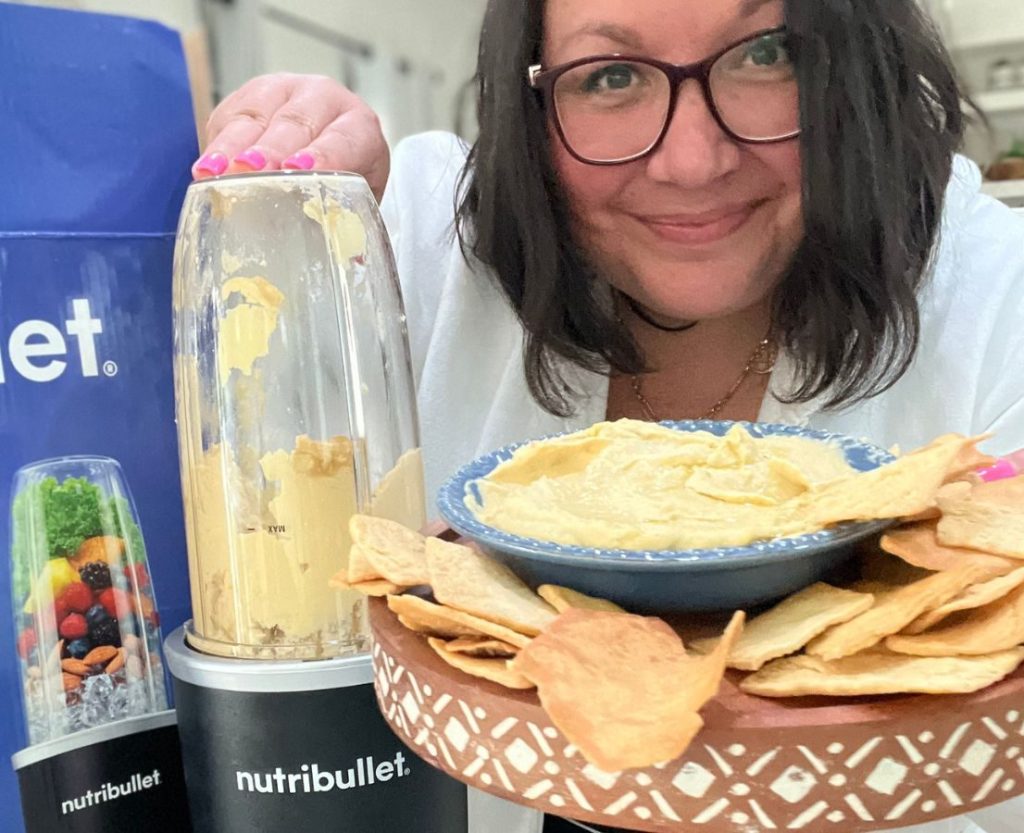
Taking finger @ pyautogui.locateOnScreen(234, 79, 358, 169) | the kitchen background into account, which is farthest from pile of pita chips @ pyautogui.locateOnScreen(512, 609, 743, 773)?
the kitchen background

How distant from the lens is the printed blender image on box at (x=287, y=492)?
1.41 feet

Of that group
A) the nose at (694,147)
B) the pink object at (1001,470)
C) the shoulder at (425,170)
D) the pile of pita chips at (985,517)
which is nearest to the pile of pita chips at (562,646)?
the pile of pita chips at (985,517)

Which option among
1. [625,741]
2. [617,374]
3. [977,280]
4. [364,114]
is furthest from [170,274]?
[977,280]

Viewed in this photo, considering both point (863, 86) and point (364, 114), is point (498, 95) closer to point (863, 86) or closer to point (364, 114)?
point (364, 114)

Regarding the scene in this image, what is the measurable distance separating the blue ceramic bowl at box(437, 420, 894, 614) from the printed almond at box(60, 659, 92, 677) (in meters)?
0.23

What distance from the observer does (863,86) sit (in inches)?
27.5

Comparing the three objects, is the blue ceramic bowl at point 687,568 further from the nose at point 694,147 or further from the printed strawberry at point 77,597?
the nose at point 694,147

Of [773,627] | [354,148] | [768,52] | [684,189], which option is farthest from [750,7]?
[773,627]

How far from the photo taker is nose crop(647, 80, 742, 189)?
2.33 ft

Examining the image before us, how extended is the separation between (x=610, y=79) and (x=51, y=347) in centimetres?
48

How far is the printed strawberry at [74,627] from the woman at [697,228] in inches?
10.8

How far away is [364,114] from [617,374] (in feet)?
1.20

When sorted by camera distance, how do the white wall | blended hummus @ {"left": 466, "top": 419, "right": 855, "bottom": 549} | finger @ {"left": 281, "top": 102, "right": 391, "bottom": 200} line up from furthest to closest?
the white wall < finger @ {"left": 281, "top": 102, "right": 391, "bottom": 200} < blended hummus @ {"left": 466, "top": 419, "right": 855, "bottom": 549}

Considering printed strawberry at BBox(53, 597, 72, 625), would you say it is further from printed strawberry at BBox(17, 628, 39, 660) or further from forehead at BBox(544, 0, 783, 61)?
forehead at BBox(544, 0, 783, 61)
